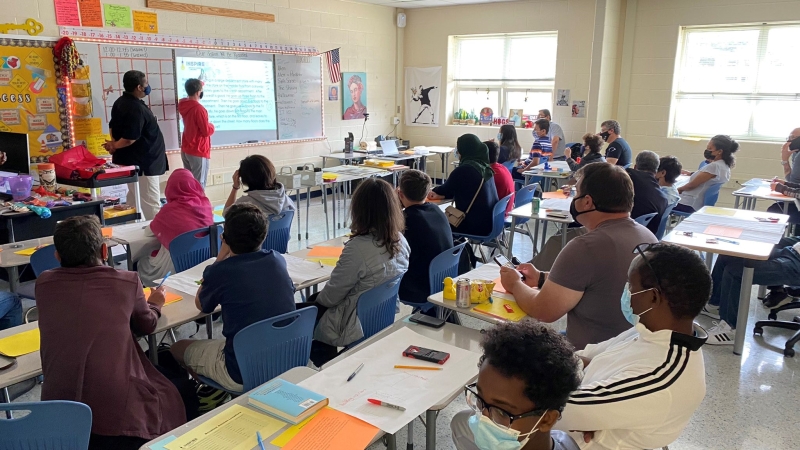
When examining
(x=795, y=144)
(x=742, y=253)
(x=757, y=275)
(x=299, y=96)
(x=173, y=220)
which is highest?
(x=299, y=96)

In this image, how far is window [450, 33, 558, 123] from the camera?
27.7 feet

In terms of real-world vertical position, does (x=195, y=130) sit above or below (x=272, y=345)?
above

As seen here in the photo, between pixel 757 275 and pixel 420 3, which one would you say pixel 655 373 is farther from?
pixel 420 3

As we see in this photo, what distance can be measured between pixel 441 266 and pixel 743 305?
202 centimetres

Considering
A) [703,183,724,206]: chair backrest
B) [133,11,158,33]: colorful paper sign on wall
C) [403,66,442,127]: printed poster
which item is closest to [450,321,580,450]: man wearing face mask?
[703,183,724,206]: chair backrest

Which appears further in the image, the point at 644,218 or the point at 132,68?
the point at 132,68

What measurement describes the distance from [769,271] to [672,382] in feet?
9.47

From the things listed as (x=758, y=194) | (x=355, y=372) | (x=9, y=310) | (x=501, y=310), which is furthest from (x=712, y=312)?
(x=9, y=310)

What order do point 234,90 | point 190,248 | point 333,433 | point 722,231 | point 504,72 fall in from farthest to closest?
point 504,72, point 234,90, point 722,231, point 190,248, point 333,433

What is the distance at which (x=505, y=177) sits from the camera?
4930 mm

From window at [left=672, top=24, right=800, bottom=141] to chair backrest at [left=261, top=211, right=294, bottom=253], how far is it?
6.00m

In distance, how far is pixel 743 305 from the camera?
3.48m

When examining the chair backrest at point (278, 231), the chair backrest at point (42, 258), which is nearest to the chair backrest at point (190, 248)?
the chair backrest at point (278, 231)

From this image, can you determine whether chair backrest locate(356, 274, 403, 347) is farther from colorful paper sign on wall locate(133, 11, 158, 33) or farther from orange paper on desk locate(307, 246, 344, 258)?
colorful paper sign on wall locate(133, 11, 158, 33)
